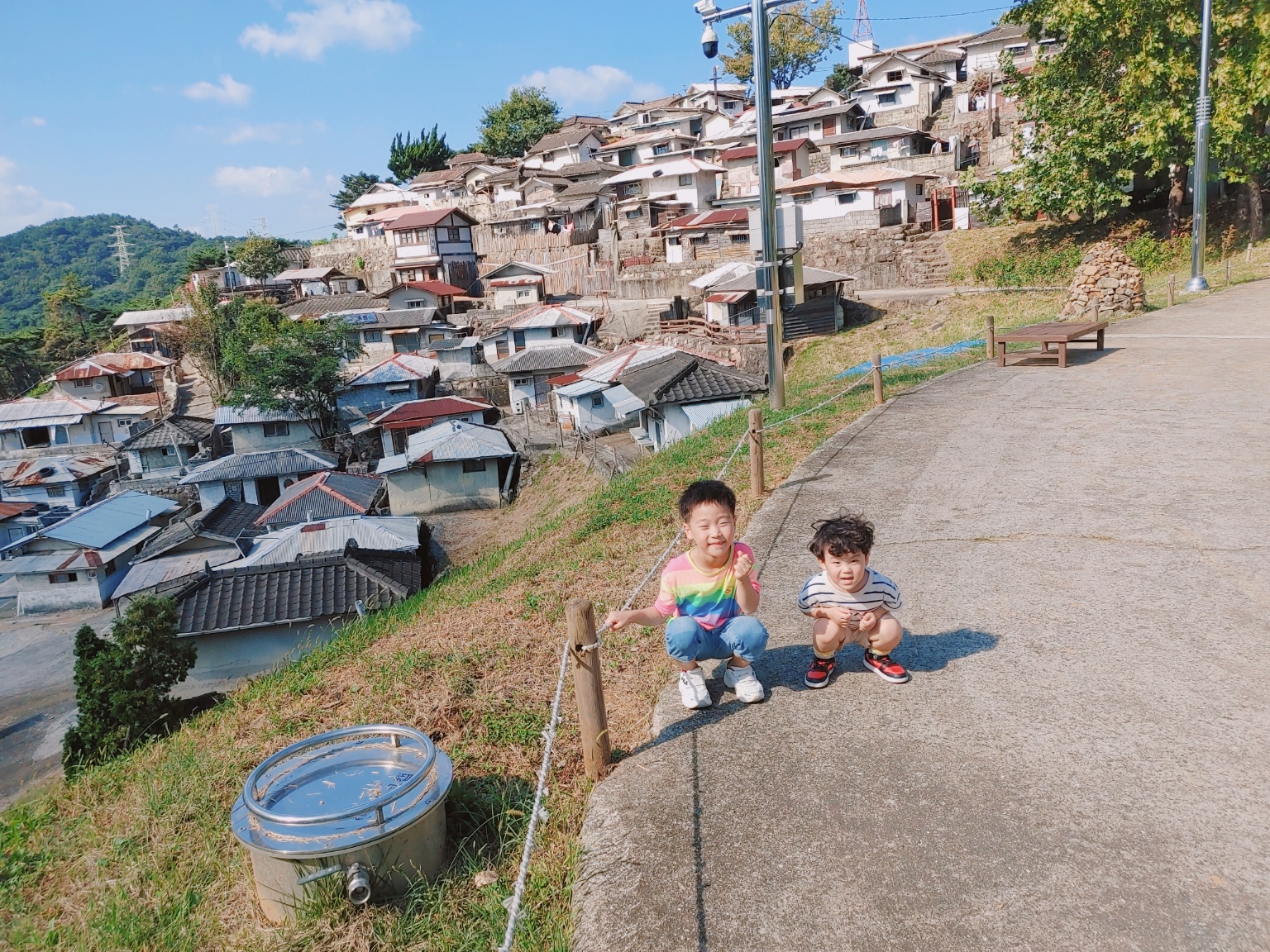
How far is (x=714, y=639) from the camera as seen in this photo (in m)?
4.97

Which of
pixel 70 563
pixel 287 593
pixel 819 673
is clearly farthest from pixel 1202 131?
pixel 70 563

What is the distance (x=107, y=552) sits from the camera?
29281 millimetres

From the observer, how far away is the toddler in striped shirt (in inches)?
189

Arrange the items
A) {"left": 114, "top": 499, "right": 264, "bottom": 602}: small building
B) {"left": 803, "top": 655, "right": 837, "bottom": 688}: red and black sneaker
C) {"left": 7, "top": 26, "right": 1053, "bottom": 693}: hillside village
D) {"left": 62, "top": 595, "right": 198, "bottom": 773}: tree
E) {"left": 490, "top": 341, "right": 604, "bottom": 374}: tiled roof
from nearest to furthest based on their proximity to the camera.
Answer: {"left": 803, "top": 655, "right": 837, "bottom": 688}: red and black sneaker, {"left": 62, "top": 595, "right": 198, "bottom": 773}: tree, {"left": 114, "top": 499, "right": 264, "bottom": 602}: small building, {"left": 7, "top": 26, "right": 1053, "bottom": 693}: hillside village, {"left": 490, "top": 341, "right": 604, "bottom": 374}: tiled roof

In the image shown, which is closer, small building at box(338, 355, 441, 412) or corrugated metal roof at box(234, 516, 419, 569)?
corrugated metal roof at box(234, 516, 419, 569)

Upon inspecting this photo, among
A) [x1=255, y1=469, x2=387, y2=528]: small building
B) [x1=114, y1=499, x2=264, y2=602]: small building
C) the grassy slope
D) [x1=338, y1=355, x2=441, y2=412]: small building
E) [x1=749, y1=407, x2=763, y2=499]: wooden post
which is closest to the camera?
the grassy slope

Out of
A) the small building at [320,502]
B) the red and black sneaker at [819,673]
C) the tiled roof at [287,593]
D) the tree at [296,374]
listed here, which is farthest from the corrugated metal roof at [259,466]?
the red and black sneaker at [819,673]

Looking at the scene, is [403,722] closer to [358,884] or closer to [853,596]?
[358,884]

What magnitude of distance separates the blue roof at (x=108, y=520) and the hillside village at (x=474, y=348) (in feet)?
0.37

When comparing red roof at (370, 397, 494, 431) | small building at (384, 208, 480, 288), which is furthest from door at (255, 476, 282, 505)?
small building at (384, 208, 480, 288)

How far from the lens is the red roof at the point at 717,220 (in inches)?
1699

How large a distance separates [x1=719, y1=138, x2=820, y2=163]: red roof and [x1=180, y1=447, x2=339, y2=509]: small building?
29592 millimetres

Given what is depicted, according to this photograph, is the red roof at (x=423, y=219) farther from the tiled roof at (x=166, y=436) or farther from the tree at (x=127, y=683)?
the tree at (x=127, y=683)

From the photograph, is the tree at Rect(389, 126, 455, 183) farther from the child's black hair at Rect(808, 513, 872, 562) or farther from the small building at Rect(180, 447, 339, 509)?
the child's black hair at Rect(808, 513, 872, 562)
